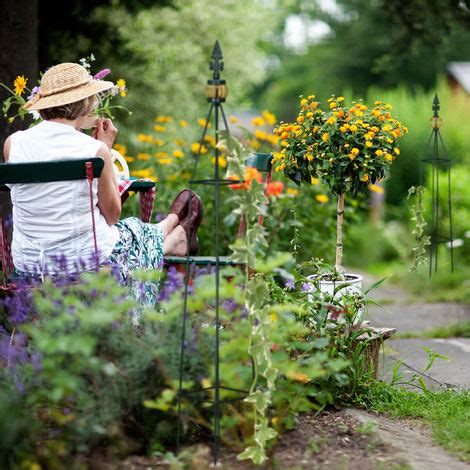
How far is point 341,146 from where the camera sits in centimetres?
405

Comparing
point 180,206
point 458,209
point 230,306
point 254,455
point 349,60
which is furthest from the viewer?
point 349,60

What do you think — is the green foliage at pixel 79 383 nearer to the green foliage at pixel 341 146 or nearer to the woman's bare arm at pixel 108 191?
the woman's bare arm at pixel 108 191

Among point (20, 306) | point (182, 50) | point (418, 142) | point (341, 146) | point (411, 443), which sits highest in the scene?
point (182, 50)

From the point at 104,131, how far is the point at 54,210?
0.57 meters

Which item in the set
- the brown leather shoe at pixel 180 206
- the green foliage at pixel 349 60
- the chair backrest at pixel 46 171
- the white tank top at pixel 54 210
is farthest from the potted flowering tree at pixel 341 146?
the green foliage at pixel 349 60

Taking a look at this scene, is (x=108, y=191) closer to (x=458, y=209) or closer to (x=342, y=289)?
(x=342, y=289)

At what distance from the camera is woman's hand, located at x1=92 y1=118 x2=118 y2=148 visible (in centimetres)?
388

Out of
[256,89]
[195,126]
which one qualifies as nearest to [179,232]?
[195,126]

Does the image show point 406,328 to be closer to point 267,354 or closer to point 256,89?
point 267,354

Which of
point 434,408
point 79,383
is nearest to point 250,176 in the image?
point 79,383

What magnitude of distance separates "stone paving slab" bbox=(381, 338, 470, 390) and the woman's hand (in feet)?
5.60

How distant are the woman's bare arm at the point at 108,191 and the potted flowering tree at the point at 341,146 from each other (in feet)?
3.21

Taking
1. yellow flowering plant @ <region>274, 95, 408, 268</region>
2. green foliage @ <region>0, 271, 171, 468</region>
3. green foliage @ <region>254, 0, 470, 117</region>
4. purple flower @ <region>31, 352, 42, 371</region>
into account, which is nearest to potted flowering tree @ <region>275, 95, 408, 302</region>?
yellow flowering plant @ <region>274, 95, 408, 268</region>

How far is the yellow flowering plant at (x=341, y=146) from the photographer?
13.2ft
